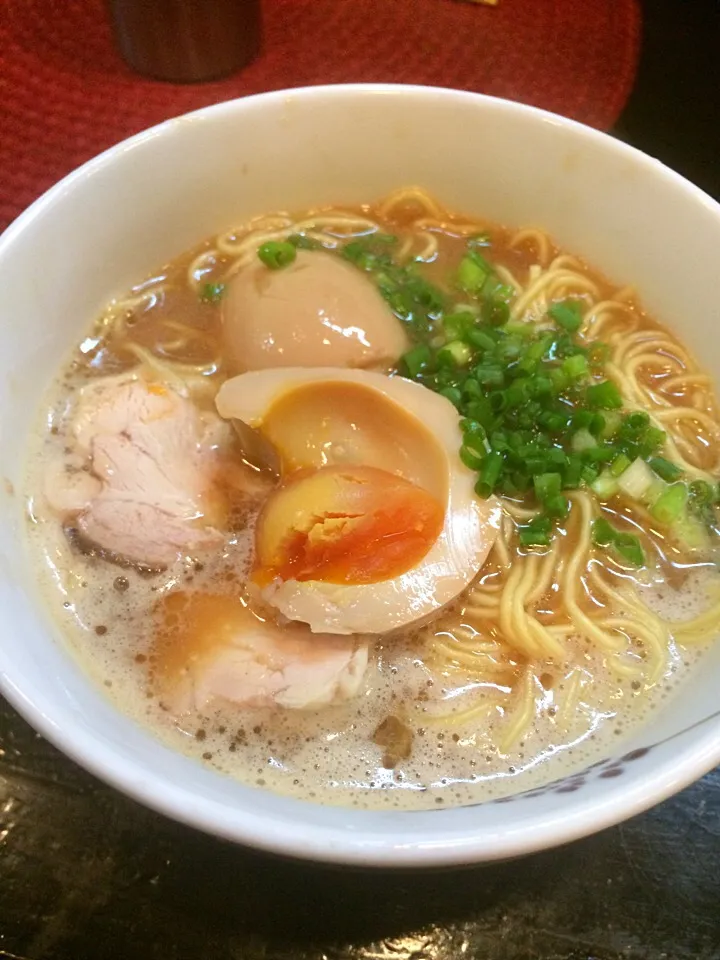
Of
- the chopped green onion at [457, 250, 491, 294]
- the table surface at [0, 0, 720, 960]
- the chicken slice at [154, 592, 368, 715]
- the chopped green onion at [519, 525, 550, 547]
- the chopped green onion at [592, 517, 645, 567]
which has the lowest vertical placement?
the table surface at [0, 0, 720, 960]

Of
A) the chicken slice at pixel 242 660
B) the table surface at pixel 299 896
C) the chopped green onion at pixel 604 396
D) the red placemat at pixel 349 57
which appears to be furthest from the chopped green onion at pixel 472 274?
the table surface at pixel 299 896

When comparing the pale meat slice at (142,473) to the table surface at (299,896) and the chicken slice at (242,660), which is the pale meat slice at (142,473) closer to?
the chicken slice at (242,660)

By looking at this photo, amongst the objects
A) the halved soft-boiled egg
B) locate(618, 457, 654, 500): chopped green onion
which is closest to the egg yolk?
the halved soft-boiled egg

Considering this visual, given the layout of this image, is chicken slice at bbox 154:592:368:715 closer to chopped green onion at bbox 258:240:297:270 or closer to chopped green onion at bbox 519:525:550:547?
chopped green onion at bbox 519:525:550:547

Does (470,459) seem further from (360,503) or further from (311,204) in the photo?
(311,204)

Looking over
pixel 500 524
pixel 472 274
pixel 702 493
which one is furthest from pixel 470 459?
pixel 472 274

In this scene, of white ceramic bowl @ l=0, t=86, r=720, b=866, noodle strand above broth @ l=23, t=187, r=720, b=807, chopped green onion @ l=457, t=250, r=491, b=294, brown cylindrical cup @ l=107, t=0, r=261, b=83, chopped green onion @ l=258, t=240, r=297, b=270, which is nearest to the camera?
white ceramic bowl @ l=0, t=86, r=720, b=866
